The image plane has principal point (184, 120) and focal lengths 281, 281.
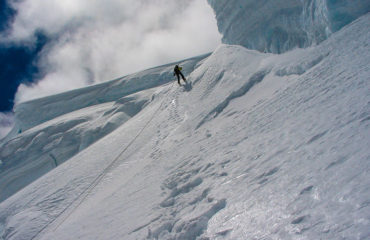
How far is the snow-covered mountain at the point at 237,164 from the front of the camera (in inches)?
139

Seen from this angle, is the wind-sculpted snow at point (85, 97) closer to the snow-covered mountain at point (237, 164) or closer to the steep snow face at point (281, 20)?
the steep snow face at point (281, 20)

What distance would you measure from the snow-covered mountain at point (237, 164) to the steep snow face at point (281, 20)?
2.34 ft

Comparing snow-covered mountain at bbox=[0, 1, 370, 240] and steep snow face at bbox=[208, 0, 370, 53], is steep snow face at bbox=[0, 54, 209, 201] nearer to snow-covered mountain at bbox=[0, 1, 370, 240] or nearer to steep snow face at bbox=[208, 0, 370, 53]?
steep snow face at bbox=[208, 0, 370, 53]

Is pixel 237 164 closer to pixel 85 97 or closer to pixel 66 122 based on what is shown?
pixel 66 122

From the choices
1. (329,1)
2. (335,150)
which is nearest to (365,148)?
(335,150)

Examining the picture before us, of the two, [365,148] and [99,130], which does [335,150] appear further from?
[99,130]

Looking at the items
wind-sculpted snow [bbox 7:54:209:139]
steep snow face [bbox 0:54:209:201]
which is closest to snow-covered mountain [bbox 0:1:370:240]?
steep snow face [bbox 0:54:209:201]

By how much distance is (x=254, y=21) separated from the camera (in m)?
15.7

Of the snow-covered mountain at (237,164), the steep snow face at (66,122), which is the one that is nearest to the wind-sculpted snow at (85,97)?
the steep snow face at (66,122)

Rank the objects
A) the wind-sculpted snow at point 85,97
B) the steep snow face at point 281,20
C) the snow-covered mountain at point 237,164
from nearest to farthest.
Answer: the snow-covered mountain at point 237,164
the steep snow face at point 281,20
the wind-sculpted snow at point 85,97

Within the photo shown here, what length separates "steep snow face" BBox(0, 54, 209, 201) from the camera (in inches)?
851

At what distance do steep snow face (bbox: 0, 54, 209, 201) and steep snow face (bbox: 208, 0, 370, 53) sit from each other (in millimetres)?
8128

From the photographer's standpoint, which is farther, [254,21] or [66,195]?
[254,21]

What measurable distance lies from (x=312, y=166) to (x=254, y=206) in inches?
40.6
